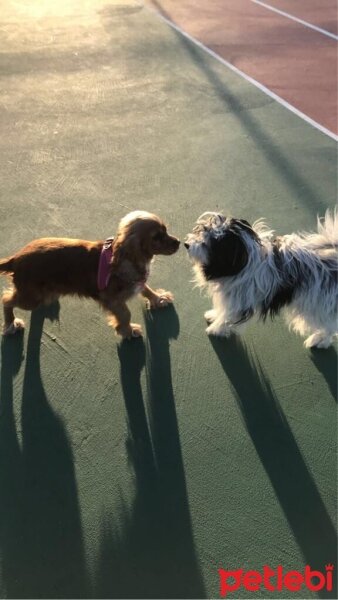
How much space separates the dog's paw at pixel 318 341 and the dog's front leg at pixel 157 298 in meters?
1.21

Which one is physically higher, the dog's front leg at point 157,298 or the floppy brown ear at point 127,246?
the floppy brown ear at point 127,246

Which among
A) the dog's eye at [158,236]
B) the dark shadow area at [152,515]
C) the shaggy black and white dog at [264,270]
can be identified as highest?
the dog's eye at [158,236]

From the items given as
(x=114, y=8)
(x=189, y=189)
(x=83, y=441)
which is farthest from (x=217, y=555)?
(x=114, y=8)

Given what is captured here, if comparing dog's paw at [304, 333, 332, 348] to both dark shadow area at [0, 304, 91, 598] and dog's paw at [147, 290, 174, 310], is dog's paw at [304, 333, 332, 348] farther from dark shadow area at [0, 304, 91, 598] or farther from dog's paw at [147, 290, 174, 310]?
dark shadow area at [0, 304, 91, 598]

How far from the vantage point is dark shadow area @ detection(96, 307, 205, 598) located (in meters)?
2.45

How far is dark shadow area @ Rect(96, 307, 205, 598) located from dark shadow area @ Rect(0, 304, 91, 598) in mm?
203

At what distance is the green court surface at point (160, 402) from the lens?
8.36ft

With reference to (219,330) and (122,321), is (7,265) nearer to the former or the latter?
(122,321)

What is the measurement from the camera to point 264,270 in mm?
2951

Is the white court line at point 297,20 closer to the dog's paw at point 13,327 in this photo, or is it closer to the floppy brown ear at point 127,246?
the floppy brown ear at point 127,246

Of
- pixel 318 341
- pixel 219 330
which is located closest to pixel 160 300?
pixel 219 330

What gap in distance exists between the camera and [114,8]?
8.84 meters

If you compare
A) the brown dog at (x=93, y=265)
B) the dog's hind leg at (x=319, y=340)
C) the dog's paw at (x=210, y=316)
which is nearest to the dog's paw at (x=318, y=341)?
the dog's hind leg at (x=319, y=340)

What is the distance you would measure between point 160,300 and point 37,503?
1.80 meters
